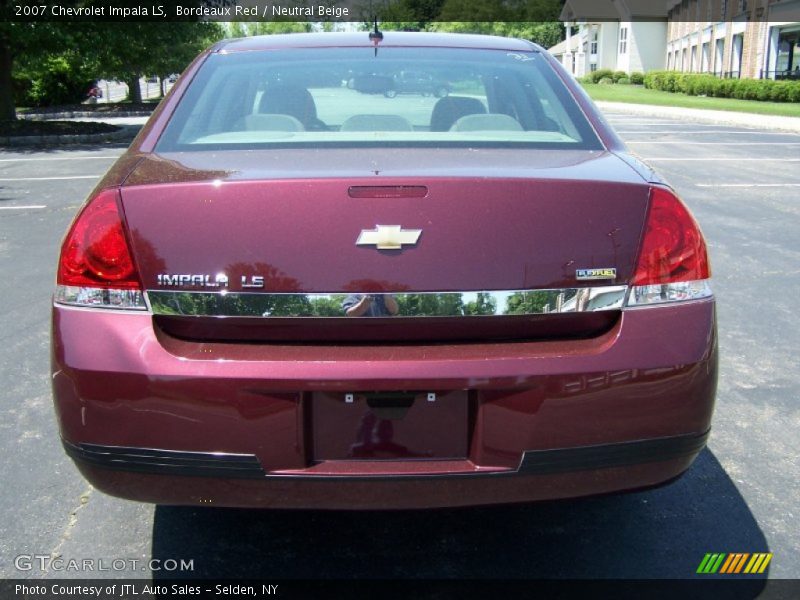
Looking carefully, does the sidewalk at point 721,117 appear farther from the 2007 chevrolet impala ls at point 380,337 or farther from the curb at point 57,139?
the 2007 chevrolet impala ls at point 380,337

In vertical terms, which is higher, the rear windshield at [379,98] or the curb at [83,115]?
the rear windshield at [379,98]

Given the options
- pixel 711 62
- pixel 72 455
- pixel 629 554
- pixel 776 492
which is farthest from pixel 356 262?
pixel 711 62

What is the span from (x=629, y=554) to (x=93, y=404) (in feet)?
5.76

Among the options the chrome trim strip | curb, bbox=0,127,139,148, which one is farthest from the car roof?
curb, bbox=0,127,139,148

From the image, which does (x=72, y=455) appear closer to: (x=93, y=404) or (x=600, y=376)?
(x=93, y=404)

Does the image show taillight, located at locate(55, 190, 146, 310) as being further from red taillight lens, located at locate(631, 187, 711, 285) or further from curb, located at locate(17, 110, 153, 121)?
curb, located at locate(17, 110, 153, 121)

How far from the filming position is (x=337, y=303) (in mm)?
2146

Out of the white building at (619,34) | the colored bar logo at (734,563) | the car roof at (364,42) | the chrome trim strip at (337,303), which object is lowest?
the colored bar logo at (734,563)

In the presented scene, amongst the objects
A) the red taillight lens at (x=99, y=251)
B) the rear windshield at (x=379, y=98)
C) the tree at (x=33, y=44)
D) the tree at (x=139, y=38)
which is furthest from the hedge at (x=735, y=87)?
the red taillight lens at (x=99, y=251)

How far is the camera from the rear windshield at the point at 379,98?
2.89 m

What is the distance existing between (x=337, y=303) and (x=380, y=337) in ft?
0.50

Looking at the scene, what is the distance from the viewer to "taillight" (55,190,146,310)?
2217 millimetres

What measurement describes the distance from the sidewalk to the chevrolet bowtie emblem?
2110 cm

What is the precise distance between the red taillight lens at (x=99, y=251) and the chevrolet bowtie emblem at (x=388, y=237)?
2.02 ft
